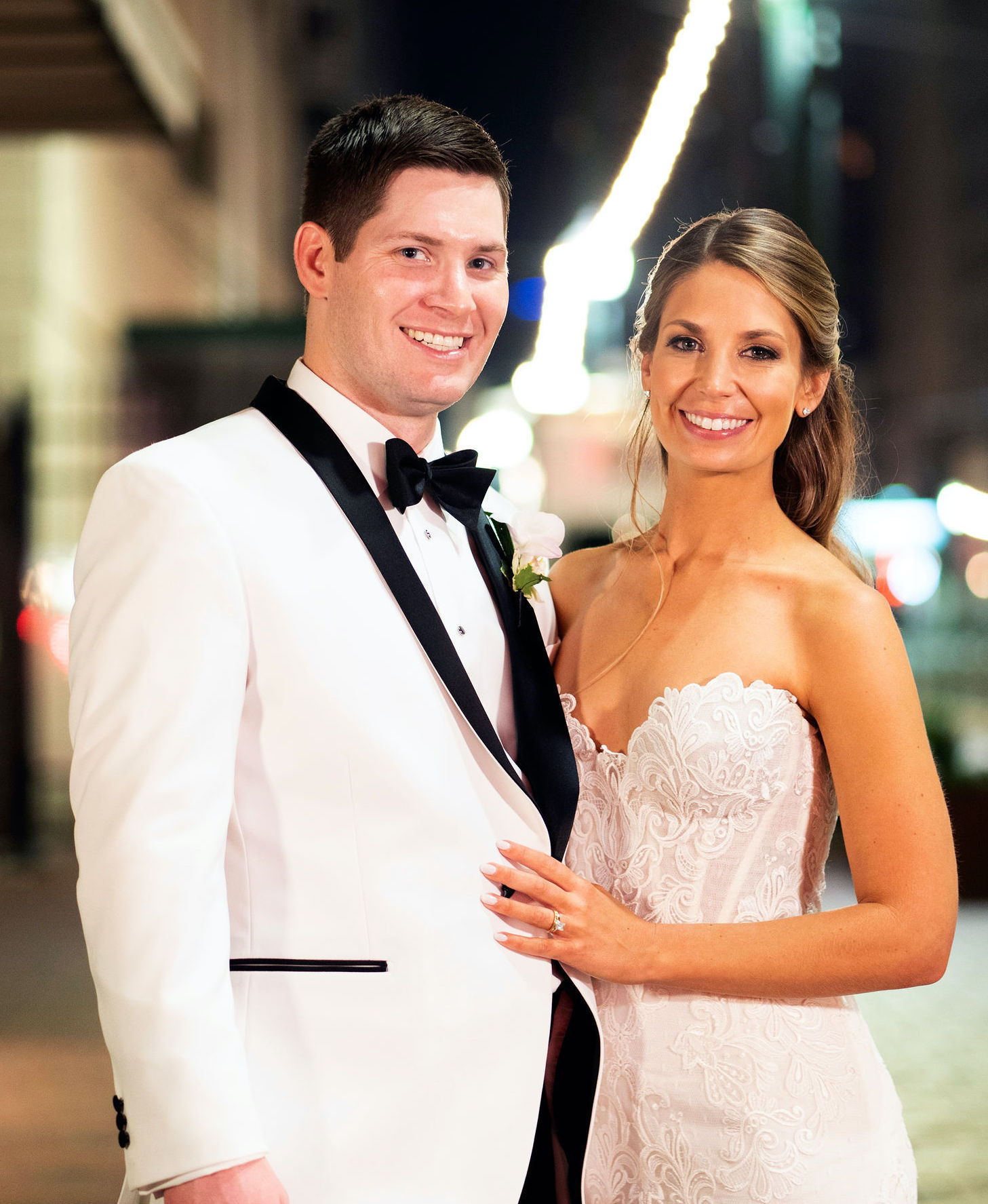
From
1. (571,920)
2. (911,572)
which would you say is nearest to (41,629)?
(571,920)

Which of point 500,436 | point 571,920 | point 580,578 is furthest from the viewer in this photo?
point 500,436

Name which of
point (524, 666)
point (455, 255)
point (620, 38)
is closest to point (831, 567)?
point (524, 666)

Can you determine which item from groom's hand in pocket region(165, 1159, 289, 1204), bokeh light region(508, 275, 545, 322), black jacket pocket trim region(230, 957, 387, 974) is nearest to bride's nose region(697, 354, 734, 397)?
black jacket pocket trim region(230, 957, 387, 974)

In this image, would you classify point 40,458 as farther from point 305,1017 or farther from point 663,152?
point 305,1017

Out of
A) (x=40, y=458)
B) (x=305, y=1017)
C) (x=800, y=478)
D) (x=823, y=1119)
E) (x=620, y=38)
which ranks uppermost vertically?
(x=620, y=38)

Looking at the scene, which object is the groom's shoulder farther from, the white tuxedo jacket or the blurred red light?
the blurred red light

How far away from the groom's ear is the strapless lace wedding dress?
93cm

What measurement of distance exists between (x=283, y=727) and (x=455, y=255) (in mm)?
824

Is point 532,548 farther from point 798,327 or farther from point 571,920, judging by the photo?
point 798,327

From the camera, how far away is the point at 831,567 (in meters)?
2.25

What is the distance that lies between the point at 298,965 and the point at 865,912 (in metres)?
0.95

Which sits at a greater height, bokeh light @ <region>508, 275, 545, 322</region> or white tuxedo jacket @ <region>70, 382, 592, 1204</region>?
bokeh light @ <region>508, 275, 545, 322</region>

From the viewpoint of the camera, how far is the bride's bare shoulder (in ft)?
8.43

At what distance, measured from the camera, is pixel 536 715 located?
199cm
